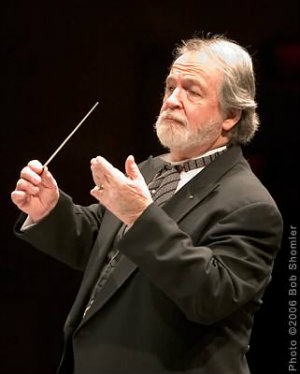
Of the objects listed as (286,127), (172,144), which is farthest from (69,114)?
(172,144)

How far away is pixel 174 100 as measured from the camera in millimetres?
1591

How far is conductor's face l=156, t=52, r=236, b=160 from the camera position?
5.19ft

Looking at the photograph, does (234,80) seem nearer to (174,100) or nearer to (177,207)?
(174,100)

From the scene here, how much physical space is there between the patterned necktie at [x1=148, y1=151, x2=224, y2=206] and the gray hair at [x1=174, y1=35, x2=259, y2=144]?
9 centimetres

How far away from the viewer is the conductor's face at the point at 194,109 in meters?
1.58

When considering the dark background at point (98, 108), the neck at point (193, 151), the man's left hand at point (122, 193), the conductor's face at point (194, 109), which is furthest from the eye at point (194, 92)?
the dark background at point (98, 108)

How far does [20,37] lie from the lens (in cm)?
246

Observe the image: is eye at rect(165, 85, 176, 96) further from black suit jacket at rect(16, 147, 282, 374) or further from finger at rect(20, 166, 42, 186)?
finger at rect(20, 166, 42, 186)

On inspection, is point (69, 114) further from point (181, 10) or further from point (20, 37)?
point (181, 10)

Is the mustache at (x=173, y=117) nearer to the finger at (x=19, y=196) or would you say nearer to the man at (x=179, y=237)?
the man at (x=179, y=237)

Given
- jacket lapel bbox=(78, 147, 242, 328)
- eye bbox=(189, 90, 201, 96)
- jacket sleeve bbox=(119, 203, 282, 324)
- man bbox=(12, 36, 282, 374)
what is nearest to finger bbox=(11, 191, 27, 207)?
man bbox=(12, 36, 282, 374)

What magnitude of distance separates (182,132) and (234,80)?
0.52 ft

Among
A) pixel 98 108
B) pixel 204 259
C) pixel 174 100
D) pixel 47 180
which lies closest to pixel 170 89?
pixel 174 100

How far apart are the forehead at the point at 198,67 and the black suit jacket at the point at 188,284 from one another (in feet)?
0.56
